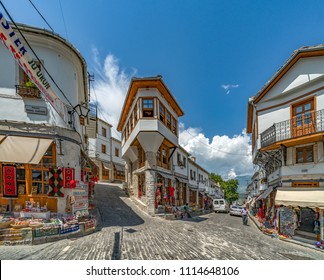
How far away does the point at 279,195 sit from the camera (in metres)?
11.5

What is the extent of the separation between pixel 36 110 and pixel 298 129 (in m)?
15.3

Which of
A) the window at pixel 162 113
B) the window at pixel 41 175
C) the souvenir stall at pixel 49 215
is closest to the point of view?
the souvenir stall at pixel 49 215

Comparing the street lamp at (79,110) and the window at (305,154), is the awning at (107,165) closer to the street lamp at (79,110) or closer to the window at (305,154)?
the street lamp at (79,110)

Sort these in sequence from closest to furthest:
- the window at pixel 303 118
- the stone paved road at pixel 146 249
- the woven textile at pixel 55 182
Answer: the stone paved road at pixel 146 249 → the woven textile at pixel 55 182 → the window at pixel 303 118

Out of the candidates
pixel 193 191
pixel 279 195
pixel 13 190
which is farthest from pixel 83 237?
pixel 193 191

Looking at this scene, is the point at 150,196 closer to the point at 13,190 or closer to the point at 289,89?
the point at 13,190

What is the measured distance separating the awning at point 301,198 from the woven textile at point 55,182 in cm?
1281

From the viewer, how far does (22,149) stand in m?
8.55

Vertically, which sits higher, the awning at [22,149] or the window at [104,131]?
the window at [104,131]

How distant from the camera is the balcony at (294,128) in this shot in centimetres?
1048

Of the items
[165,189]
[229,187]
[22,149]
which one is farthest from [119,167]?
[229,187]

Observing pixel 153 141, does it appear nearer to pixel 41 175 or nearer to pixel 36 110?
pixel 41 175

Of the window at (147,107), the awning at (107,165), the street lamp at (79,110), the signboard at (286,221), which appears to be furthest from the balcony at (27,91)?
the awning at (107,165)

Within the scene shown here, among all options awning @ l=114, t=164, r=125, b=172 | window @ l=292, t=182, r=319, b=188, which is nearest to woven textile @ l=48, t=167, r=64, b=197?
window @ l=292, t=182, r=319, b=188
